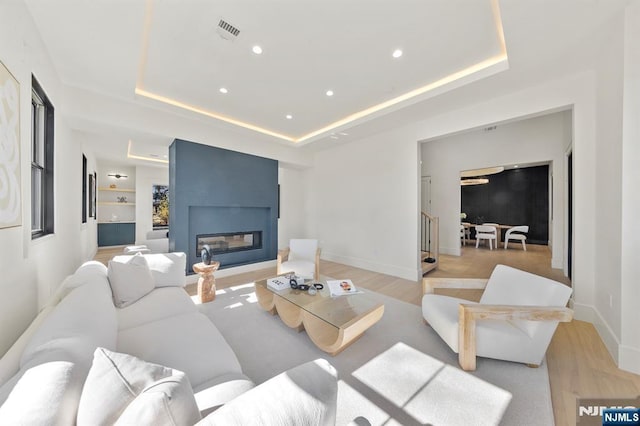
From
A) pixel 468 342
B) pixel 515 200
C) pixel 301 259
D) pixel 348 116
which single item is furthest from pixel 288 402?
pixel 515 200

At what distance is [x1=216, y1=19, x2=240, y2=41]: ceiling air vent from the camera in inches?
86.7

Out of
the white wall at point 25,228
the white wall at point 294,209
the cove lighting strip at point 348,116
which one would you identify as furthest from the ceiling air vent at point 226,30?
the white wall at point 294,209

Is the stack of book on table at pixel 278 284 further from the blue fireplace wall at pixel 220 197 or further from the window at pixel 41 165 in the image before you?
the window at pixel 41 165

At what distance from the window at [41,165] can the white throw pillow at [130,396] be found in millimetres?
2526

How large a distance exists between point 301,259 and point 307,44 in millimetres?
3296

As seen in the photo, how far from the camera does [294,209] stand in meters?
6.76

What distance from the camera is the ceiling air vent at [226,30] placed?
7.23 feet

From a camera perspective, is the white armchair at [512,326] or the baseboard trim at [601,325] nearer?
the white armchair at [512,326]

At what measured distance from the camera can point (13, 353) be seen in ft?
3.54

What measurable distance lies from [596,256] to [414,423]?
298 centimetres

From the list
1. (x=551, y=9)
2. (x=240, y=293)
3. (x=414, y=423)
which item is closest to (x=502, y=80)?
(x=551, y=9)

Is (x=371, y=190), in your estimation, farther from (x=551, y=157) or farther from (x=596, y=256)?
(x=551, y=157)

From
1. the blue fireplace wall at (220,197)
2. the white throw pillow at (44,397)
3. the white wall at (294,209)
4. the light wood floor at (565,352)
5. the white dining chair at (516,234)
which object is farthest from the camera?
the white dining chair at (516,234)

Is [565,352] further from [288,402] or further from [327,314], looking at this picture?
[288,402]
